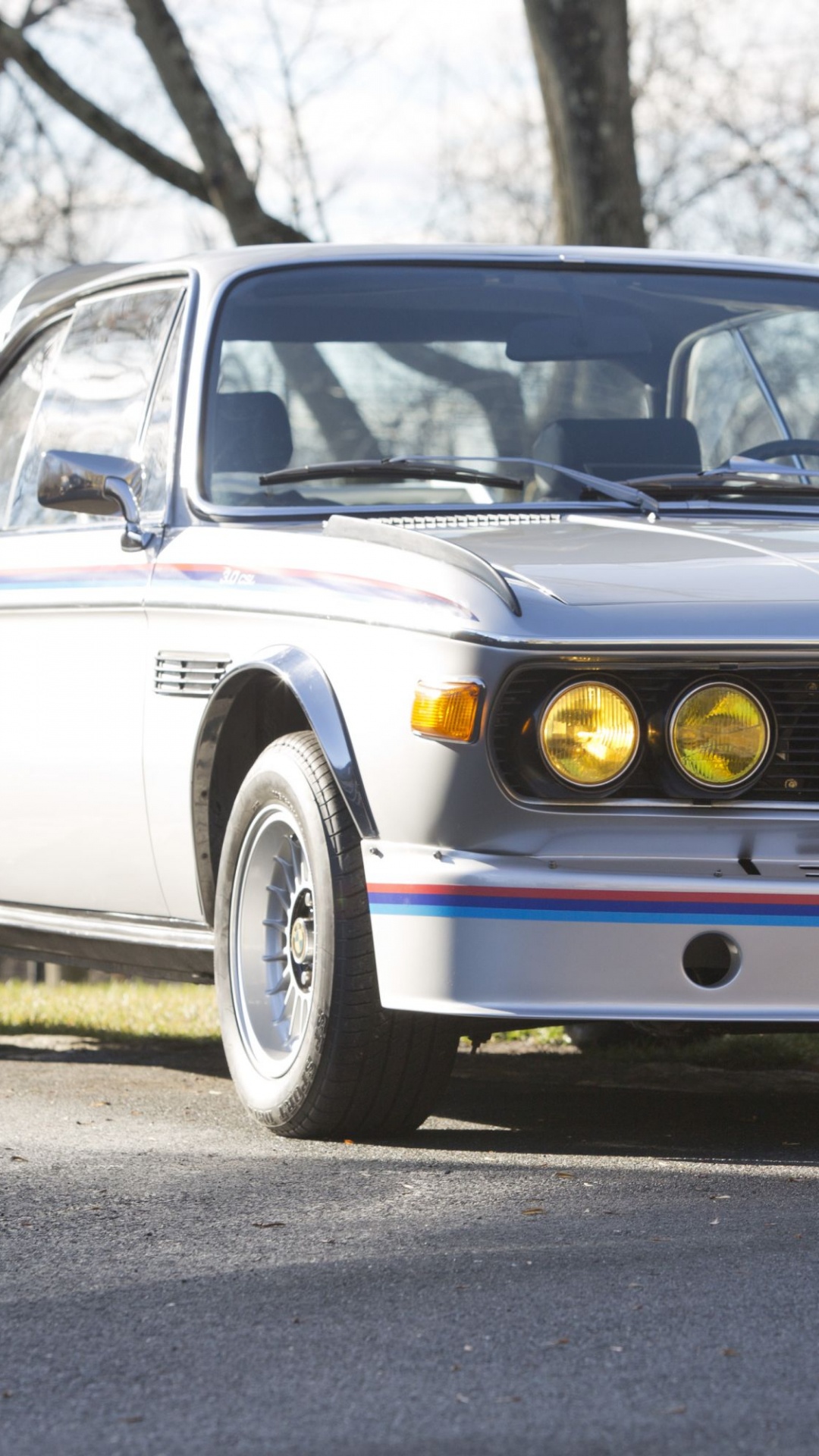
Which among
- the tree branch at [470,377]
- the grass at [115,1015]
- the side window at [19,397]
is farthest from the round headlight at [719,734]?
the grass at [115,1015]

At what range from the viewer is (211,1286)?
296cm

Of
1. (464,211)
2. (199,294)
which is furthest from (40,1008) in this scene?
(464,211)

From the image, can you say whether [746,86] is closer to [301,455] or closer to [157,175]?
[157,175]

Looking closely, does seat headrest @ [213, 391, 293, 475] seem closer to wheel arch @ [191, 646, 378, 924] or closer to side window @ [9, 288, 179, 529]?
side window @ [9, 288, 179, 529]

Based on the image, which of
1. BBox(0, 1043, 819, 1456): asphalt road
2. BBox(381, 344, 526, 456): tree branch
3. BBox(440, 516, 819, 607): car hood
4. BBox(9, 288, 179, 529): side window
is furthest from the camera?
BBox(9, 288, 179, 529): side window

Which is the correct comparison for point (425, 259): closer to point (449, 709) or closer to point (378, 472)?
point (378, 472)

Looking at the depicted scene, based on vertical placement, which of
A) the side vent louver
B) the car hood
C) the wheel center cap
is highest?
the car hood

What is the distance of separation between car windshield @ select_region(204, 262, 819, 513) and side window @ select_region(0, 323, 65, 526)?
3.37 feet

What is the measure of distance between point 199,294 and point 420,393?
22.8 inches

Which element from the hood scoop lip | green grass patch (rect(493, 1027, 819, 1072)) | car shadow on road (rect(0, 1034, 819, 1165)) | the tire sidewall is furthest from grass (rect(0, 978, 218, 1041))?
the hood scoop lip

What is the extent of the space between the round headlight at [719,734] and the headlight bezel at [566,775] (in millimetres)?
74

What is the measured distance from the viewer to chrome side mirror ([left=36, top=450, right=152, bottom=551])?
4.71 metres

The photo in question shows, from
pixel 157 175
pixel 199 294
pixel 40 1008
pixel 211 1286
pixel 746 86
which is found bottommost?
pixel 40 1008

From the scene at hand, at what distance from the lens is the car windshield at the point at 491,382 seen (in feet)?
15.5
